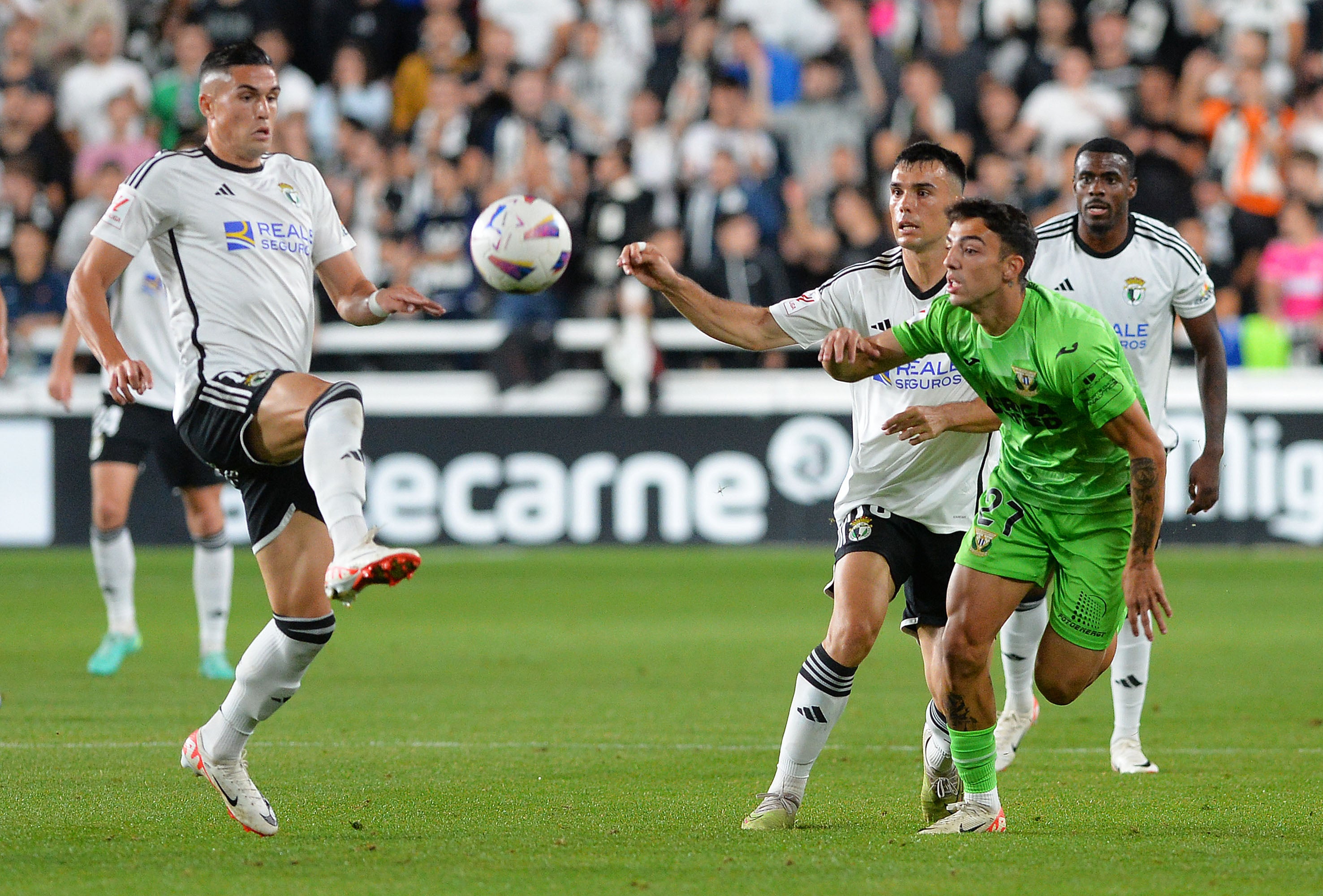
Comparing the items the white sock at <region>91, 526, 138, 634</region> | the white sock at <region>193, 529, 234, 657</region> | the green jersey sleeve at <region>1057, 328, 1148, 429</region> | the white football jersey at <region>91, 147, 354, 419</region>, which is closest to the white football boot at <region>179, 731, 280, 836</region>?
the white football jersey at <region>91, 147, 354, 419</region>

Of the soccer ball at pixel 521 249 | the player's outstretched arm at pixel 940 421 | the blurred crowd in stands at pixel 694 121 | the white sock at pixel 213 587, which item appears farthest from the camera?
the blurred crowd in stands at pixel 694 121

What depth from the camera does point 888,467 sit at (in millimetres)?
6352

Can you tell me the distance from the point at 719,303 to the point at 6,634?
23.2ft

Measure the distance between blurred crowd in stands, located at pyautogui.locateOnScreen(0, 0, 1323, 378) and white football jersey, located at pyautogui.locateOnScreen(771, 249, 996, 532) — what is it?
9.50 metres

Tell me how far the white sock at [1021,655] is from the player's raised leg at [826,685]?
1.68m

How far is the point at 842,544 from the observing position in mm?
6285

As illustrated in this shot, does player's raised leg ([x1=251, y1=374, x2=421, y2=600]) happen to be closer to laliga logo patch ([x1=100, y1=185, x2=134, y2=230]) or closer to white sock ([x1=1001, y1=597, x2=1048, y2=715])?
laliga logo patch ([x1=100, y1=185, x2=134, y2=230])

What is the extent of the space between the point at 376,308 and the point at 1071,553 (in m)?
2.52

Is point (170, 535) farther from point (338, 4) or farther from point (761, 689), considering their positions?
point (761, 689)

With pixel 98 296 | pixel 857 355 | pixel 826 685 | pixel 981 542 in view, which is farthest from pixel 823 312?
pixel 98 296

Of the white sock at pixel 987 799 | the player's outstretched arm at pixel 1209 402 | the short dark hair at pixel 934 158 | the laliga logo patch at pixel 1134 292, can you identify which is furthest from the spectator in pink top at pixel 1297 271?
the white sock at pixel 987 799

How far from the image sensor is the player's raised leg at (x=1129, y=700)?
7.11m

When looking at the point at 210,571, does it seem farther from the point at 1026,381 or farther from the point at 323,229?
the point at 1026,381

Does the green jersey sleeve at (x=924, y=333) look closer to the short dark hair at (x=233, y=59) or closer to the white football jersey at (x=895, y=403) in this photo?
the white football jersey at (x=895, y=403)
